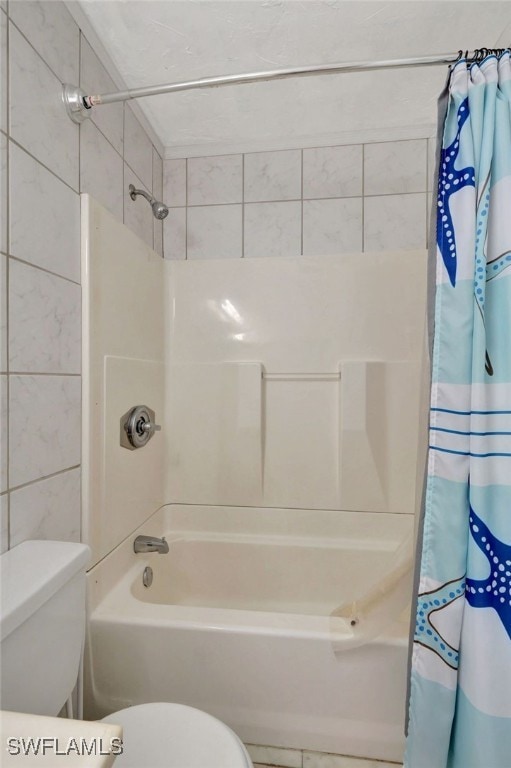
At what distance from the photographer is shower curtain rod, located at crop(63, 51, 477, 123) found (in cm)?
97

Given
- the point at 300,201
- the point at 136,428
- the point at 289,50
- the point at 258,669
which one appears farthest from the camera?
the point at 300,201

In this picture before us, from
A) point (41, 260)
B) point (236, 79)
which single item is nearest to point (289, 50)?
point (236, 79)

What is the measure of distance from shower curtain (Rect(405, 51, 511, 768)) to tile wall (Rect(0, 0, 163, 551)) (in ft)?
3.11

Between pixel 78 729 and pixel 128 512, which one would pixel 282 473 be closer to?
pixel 128 512

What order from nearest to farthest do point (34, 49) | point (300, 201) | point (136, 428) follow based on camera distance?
point (34, 49) < point (136, 428) < point (300, 201)

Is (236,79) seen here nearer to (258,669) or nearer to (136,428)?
(136,428)

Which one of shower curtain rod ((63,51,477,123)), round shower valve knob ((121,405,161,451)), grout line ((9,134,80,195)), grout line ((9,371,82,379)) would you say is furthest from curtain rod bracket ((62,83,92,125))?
round shower valve knob ((121,405,161,451))

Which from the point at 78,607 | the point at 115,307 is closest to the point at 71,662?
the point at 78,607

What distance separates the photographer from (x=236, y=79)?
3.44ft

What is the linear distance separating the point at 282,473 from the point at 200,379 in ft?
1.90

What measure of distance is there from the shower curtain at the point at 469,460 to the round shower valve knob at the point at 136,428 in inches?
39.8

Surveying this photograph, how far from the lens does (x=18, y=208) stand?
939mm

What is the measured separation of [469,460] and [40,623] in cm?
95

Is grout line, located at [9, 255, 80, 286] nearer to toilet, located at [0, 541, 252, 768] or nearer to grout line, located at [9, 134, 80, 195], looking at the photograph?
grout line, located at [9, 134, 80, 195]
